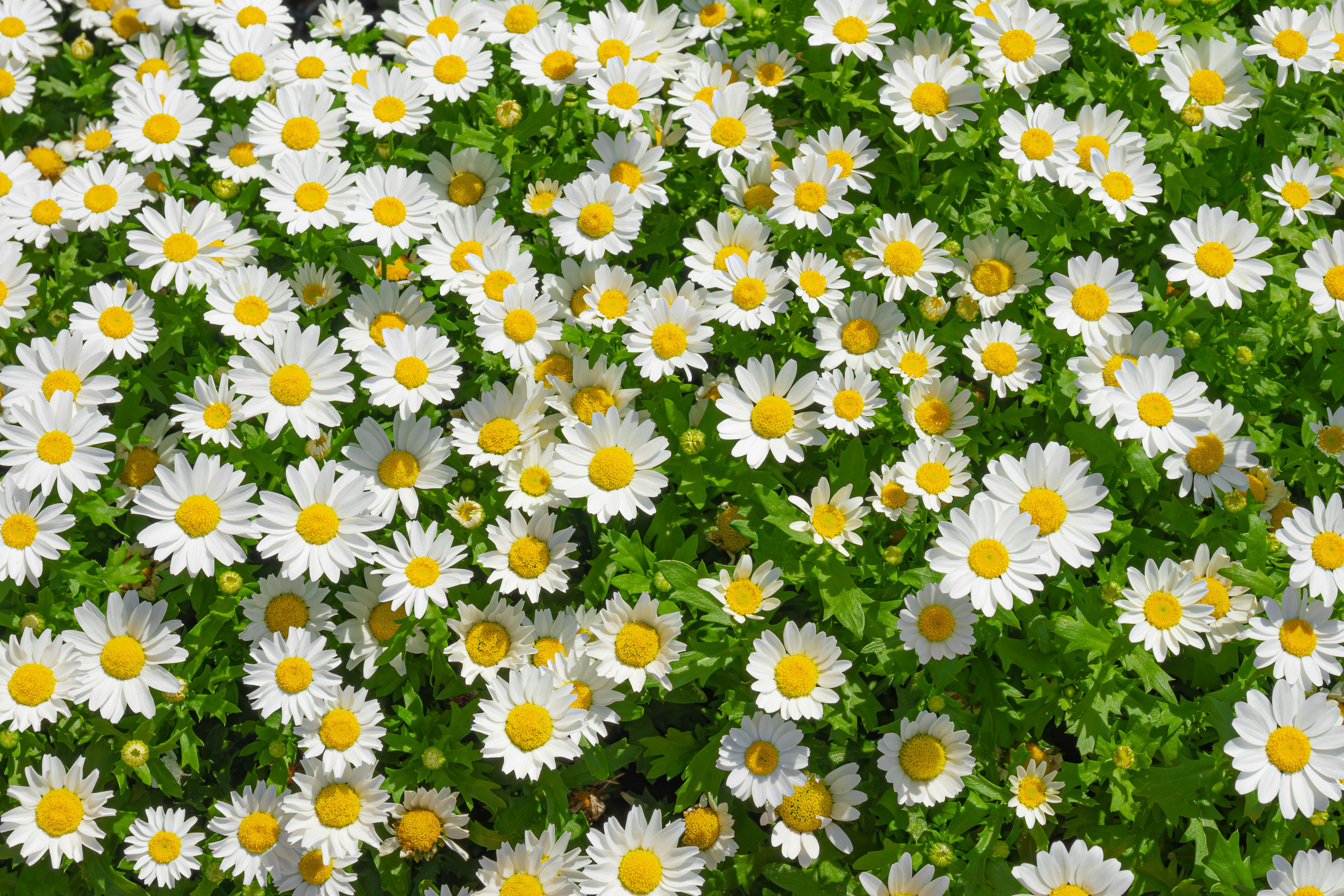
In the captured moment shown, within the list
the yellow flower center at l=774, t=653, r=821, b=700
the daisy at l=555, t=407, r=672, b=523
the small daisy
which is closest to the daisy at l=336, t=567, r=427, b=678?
the daisy at l=555, t=407, r=672, b=523

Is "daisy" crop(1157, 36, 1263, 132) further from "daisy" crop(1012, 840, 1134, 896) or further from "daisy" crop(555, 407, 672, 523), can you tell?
"daisy" crop(1012, 840, 1134, 896)

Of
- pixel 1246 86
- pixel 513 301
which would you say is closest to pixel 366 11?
pixel 513 301

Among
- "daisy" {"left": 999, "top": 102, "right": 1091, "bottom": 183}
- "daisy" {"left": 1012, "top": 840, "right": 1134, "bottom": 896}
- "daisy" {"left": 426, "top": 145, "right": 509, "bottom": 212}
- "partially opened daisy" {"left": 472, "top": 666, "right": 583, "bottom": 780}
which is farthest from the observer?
"daisy" {"left": 426, "top": 145, "right": 509, "bottom": 212}

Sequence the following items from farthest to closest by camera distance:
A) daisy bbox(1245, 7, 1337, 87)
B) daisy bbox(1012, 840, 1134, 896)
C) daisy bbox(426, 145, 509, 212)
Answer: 1. daisy bbox(426, 145, 509, 212)
2. daisy bbox(1245, 7, 1337, 87)
3. daisy bbox(1012, 840, 1134, 896)

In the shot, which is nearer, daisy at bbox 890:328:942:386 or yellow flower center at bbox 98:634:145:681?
yellow flower center at bbox 98:634:145:681

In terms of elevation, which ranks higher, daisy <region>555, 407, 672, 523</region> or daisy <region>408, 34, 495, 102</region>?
daisy <region>408, 34, 495, 102</region>

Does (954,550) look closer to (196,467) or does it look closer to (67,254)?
(196,467)
